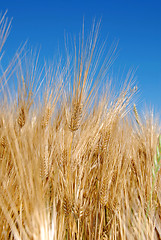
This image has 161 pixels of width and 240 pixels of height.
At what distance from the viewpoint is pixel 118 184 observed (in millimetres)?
1258

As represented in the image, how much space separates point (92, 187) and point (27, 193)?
0.57 meters

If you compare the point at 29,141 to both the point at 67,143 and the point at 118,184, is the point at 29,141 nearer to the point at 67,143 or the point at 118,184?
the point at 67,143

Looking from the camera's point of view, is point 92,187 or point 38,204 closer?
point 38,204

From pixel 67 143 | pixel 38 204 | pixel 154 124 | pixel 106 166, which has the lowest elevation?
pixel 38 204

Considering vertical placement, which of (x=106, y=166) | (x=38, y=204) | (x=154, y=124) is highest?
(x=154, y=124)

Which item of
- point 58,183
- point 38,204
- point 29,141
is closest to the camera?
point 38,204

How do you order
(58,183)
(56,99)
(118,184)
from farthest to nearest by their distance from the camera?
1. (56,99)
2. (118,184)
3. (58,183)

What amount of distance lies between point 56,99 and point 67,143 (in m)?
0.40

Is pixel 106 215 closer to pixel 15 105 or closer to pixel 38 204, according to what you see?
pixel 38 204

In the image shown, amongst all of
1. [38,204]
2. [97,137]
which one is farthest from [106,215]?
[38,204]

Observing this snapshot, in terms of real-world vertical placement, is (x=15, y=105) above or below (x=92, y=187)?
above

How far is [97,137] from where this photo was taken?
1.43 metres

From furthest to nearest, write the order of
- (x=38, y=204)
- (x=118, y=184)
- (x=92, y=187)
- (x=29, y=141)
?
(x=92, y=187), (x=118, y=184), (x=29, y=141), (x=38, y=204)

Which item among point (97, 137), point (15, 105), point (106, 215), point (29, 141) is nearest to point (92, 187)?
point (106, 215)
